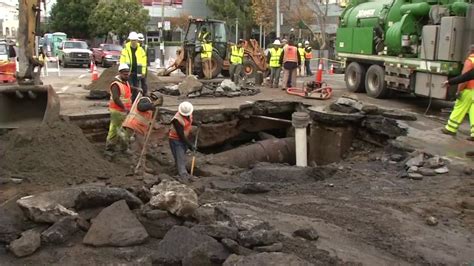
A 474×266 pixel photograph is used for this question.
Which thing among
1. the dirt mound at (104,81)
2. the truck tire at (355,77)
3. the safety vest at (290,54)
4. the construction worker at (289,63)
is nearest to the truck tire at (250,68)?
the construction worker at (289,63)

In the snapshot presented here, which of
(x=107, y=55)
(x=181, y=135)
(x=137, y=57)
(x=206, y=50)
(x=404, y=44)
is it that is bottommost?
(x=181, y=135)

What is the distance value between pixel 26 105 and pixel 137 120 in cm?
237

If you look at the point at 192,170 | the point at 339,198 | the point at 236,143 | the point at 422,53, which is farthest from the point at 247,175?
the point at 422,53

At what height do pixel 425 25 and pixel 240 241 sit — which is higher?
pixel 425 25

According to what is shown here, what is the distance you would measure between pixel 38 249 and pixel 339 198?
3791mm

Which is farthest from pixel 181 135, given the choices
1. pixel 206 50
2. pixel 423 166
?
pixel 206 50

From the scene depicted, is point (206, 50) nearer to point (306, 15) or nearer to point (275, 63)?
point (275, 63)

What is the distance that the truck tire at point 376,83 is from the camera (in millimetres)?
15141

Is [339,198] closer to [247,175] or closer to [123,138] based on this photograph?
[247,175]

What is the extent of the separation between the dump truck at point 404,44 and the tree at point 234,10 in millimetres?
31428

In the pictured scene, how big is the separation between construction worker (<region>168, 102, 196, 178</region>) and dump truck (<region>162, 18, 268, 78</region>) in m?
13.0

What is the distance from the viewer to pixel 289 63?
56.1 feet

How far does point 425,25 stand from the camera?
41.8 ft

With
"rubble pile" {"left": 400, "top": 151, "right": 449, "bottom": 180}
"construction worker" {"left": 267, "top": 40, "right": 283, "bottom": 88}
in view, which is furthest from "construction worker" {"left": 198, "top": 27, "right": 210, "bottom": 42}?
"rubble pile" {"left": 400, "top": 151, "right": 449, "bottom": 180}
